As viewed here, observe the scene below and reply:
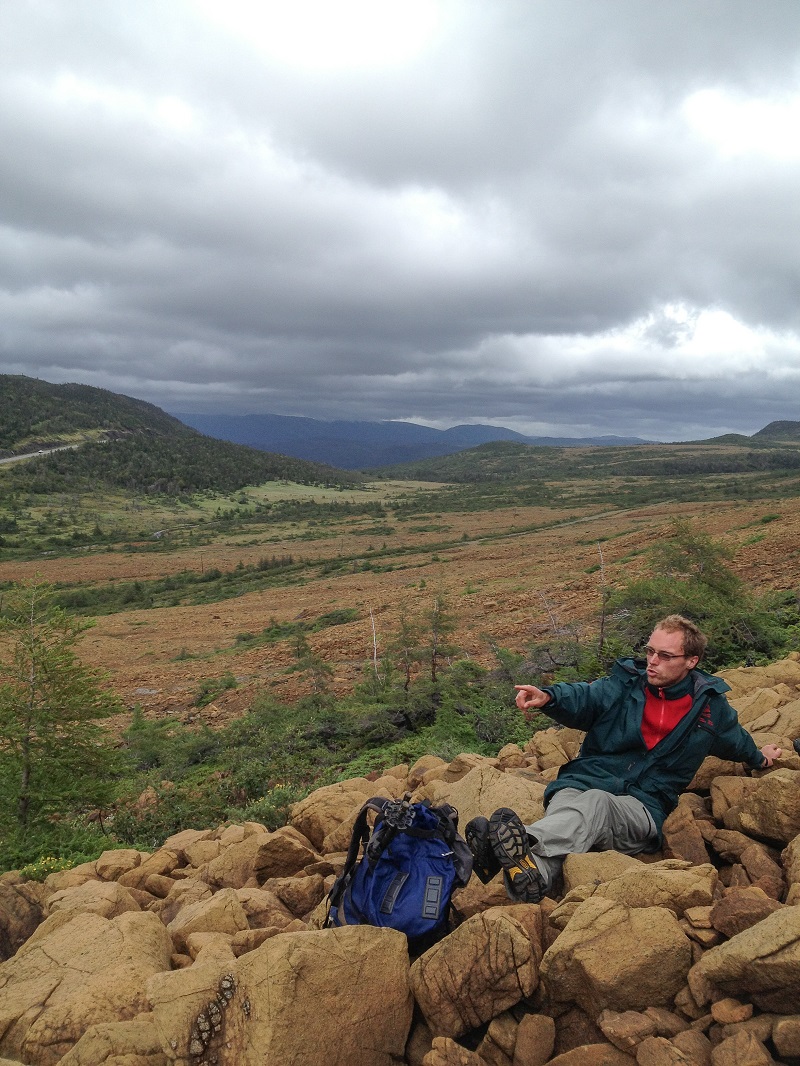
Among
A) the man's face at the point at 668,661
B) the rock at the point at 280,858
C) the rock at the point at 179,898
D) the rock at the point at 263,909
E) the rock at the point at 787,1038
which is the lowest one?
the rock at the point at 179,898

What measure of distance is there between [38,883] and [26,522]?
9980 cm

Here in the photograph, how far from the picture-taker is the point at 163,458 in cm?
14525

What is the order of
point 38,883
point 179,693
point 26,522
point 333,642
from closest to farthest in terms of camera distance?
point 38,883
point 179,693
point 333,642
point 26,522

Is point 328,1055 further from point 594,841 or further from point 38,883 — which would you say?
point 38,883

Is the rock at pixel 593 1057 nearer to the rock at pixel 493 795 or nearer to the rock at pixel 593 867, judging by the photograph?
the rock at pixel 593 867

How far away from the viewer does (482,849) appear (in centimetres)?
351

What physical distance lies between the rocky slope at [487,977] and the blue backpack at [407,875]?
211 mm

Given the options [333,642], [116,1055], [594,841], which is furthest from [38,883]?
[333,642]

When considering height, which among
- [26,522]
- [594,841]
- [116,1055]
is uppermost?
[594,841]

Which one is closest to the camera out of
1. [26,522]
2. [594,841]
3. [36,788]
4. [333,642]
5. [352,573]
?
[594,841]

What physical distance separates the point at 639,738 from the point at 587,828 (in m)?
0.84

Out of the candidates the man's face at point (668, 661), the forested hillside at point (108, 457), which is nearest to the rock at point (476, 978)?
the man's face at point (668, 661)

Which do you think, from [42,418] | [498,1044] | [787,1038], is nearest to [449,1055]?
[498,1044]

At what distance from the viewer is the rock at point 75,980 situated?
3152mm
